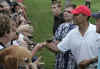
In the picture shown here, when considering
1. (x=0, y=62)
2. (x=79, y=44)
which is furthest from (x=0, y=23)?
(x=79, y=44)

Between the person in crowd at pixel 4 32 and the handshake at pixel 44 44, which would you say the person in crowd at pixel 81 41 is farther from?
the person in crowd at pixel 4 32

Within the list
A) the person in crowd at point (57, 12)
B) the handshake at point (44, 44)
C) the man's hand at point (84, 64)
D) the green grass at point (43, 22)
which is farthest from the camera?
the green grass at point (43, 22)

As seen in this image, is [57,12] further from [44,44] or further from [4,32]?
[4,32]

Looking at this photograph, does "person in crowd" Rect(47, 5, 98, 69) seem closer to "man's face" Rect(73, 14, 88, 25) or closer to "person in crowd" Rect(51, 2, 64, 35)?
"man's face" Rect(73, 14, 88, 25)

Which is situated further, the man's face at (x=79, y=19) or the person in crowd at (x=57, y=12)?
the person in crowd at (x=57, y=12)

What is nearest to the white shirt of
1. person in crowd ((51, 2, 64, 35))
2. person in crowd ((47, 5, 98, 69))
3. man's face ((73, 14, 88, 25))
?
person in crowd ((47, 5, 98, 69))

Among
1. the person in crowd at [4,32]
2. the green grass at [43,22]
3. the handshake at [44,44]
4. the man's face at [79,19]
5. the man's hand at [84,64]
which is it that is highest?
the person in crowd at [4,32]

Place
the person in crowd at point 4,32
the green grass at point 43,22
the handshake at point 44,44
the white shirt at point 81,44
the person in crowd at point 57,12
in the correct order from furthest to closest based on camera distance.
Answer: the green grass at point 43,22 → the person in crowd at point 57,12 → the handshake at point 44,44 → the white shirt at point 81,44 → the person in crowd at point 4,32

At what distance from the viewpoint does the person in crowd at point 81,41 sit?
5.44 metres

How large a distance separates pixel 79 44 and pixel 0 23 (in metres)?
1.76

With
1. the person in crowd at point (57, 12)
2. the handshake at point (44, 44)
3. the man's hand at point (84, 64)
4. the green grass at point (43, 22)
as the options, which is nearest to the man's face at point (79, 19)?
the handshake at point (44, 44)

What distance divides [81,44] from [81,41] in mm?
49

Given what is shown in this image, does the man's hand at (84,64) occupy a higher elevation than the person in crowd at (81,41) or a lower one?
lower

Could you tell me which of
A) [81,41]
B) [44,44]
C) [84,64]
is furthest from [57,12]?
[84,64]
